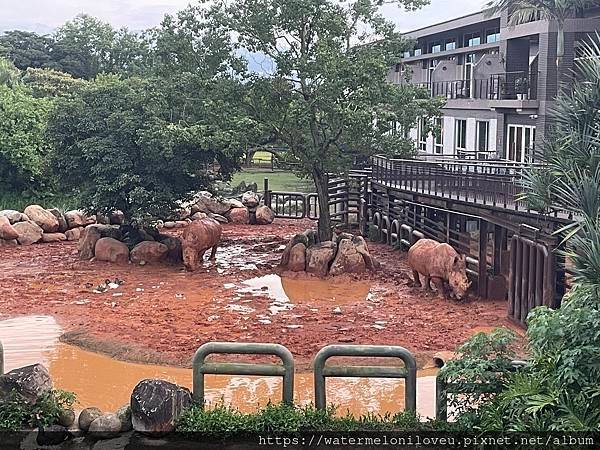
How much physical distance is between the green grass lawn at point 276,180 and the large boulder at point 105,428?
26273 millimetres

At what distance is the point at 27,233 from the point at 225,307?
1022cm

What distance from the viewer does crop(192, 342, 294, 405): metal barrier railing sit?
25.4 ft

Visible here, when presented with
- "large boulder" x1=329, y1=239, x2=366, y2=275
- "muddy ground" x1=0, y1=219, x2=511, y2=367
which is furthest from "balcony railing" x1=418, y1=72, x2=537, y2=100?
"muddy ground" x1=0, y1=219, x2=511, y2=367

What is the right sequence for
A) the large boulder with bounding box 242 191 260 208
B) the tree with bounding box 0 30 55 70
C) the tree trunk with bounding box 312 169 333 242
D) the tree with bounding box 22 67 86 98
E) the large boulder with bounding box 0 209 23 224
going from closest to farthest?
the tree trunk with bounding box 312 169 333 242
the large boulder with bounding box 0 209 23 224
the large boulder with bounding box 242 191 260 208
the tree with bounding box 22 67 86 98
the tree with bounding box 0 30 55 70

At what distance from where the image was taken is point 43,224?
2484cm

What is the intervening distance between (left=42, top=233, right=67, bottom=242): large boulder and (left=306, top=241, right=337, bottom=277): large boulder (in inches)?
340

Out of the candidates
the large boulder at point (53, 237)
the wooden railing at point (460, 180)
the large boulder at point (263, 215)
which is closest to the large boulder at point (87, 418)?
the wooden railing at point (460, 180)

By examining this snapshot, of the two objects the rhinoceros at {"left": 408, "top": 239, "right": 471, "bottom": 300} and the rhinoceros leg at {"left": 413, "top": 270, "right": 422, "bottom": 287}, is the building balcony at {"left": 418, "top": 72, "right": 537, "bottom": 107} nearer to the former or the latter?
the rhinoceros leg at {"left": 413, "top": 270, "right": 422, "bottom": 287}

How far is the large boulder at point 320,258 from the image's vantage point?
64.7 feet

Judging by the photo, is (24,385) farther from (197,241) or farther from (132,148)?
(132,148)

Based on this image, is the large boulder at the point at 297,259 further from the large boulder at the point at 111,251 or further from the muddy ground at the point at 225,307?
the large boulder at the point at 111,251

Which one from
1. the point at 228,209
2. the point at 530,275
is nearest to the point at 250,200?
the point at 228,209

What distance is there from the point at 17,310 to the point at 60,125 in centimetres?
721

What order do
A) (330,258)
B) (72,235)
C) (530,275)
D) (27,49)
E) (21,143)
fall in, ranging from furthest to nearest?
1. (27,49)
2. (21,143)
3. (72,235)
4. (330,258)
5. (530,275)
